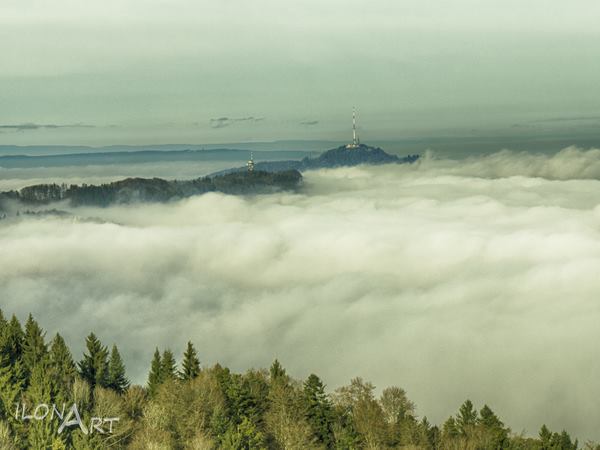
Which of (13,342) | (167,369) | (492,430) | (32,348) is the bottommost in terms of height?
(492,430)

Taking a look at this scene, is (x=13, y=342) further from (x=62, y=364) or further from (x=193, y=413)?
(x=193, y=413)

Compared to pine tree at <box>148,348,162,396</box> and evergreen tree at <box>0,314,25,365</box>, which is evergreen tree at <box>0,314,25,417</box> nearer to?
evergreen tree at <box>0,314,25,365</box>

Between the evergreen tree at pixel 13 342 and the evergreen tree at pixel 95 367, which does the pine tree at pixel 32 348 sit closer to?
the evergreen tree at pixel 13 342

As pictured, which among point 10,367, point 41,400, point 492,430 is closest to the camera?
point 41,400

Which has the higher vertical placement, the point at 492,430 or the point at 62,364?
the point at 62,364

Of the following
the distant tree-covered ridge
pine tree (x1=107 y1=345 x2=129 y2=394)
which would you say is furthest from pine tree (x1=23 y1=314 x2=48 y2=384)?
pine tree (x1=107 y1=345 x2=129 y2=394)

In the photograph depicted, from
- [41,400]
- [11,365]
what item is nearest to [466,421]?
[41,400]

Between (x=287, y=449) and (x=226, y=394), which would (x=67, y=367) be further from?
(x=287, y=449)

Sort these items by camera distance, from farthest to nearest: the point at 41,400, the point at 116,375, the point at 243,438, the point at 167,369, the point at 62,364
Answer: the point at 116,375 < the point at 62,364 < the point at 167,369 < the point at 243,438 < the point at 41,400
